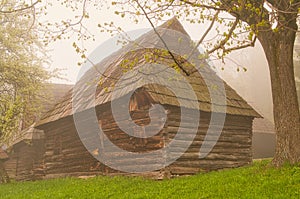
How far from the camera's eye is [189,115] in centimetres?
1279

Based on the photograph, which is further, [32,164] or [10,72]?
[32,164]

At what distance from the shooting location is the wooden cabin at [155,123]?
11625 mm

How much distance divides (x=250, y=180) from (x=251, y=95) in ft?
192

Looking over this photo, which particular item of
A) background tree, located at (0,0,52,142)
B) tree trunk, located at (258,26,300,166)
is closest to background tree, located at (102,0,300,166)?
tree trunk, located at (258,26,300,166)

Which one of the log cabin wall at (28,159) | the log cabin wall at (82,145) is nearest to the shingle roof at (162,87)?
the log cabin wall at (82,145)

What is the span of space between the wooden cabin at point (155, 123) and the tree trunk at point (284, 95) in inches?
80.1

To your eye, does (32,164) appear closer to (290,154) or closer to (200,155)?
(200,155)

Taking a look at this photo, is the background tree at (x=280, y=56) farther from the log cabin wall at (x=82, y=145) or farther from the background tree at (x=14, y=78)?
the background tree at (x=14, y=78)

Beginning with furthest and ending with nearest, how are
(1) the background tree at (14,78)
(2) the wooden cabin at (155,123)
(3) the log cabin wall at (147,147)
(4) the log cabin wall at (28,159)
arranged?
1. (4) the log cabin wall at (28,159)
2. (1) the background tree at (14,78)
3. (3) the log cabin wall at (147,147)
4. (2) the wooden cabin at (155,123)

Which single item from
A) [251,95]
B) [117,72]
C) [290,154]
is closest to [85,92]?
[117,72]

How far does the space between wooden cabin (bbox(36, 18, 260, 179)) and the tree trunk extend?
2036mm

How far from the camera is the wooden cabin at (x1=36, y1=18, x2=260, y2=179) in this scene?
38.1ft

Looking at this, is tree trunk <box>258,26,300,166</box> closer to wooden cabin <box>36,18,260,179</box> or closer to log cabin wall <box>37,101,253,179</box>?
wooden cabin <box>36,18,260,179</box>

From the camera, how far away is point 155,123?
11.8 metres
